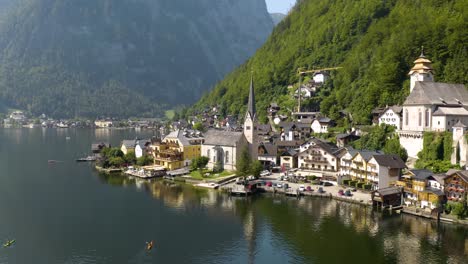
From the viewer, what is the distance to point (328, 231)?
31781 mm

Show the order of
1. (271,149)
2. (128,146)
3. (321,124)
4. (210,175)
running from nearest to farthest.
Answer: (210,175) → (271,149) → (128,146) → (321,124)

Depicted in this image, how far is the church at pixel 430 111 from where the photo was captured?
1757 inches

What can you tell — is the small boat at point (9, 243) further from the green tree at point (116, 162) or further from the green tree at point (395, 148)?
the green tree at point (395, 148)

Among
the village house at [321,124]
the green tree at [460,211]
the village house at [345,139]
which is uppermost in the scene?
the village house at [321,124]

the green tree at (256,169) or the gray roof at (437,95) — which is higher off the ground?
the gray roof at (437,95)

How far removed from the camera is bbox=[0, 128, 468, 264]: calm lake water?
27531 millimetres

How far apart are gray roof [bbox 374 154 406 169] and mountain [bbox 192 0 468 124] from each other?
61.1ft

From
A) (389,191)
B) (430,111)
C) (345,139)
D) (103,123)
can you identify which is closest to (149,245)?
(389,191)

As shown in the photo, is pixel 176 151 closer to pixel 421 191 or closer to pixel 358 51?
pixel 421 191

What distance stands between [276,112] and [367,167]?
41974mm

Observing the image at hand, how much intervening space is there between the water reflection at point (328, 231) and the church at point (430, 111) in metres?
13.8

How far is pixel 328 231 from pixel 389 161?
43.3 ft

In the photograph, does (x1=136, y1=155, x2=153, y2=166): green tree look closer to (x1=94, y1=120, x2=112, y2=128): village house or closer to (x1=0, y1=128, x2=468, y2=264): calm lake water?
(x1=0, y1=128, x2=468, y2=264): calm lake water

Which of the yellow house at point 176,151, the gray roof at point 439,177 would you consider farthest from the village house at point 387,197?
the yellow house at point 176,151
